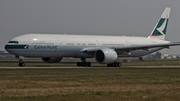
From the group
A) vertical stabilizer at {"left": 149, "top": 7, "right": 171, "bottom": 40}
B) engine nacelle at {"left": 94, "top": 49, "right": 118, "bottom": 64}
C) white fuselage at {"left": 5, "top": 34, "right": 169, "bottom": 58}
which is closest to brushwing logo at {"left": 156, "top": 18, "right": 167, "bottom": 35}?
vertical stabilizer at {"left": 149, "top": 7, "right": 171, "bottom": 40}

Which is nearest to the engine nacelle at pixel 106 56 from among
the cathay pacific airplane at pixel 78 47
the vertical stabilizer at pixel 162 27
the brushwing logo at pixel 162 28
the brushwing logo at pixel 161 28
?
the cathay pacific airplane at pixel 78 47

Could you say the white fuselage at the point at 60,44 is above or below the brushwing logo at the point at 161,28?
below

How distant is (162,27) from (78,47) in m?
18.4

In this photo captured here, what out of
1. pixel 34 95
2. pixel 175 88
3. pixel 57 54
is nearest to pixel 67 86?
pixel 34 95

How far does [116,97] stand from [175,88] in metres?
5.56

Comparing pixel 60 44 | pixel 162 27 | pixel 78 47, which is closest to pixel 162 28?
pixel 162 27

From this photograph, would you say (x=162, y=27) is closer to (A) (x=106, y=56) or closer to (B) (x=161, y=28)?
(B) (x=161, y=28)

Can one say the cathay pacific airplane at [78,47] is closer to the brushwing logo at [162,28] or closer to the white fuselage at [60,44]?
the white fuselage at [60,44]

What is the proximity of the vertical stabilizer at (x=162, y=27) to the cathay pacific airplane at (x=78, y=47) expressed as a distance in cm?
346

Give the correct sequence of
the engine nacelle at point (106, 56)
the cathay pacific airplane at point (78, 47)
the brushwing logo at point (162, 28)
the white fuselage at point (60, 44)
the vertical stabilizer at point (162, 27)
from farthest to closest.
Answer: the brushwing logo at point (162, 28) → the vertical stabilizer at point (162, 27) → the engine nacelle at point (106, 56) → the cathay pacific airplane at point (78, 47) → the white fuselage at point (60, 44)

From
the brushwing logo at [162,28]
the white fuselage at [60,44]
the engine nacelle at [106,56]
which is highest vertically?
the brushwing logo at [162,28]

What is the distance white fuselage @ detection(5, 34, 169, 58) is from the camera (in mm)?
50562

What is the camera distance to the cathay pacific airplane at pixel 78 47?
1996 inches

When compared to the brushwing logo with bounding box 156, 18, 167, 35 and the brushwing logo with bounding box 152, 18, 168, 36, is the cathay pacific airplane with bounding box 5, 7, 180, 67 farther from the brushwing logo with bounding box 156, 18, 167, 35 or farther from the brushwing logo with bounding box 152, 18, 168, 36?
the brushwing logo with bounding box 156, 18, 167, 35
